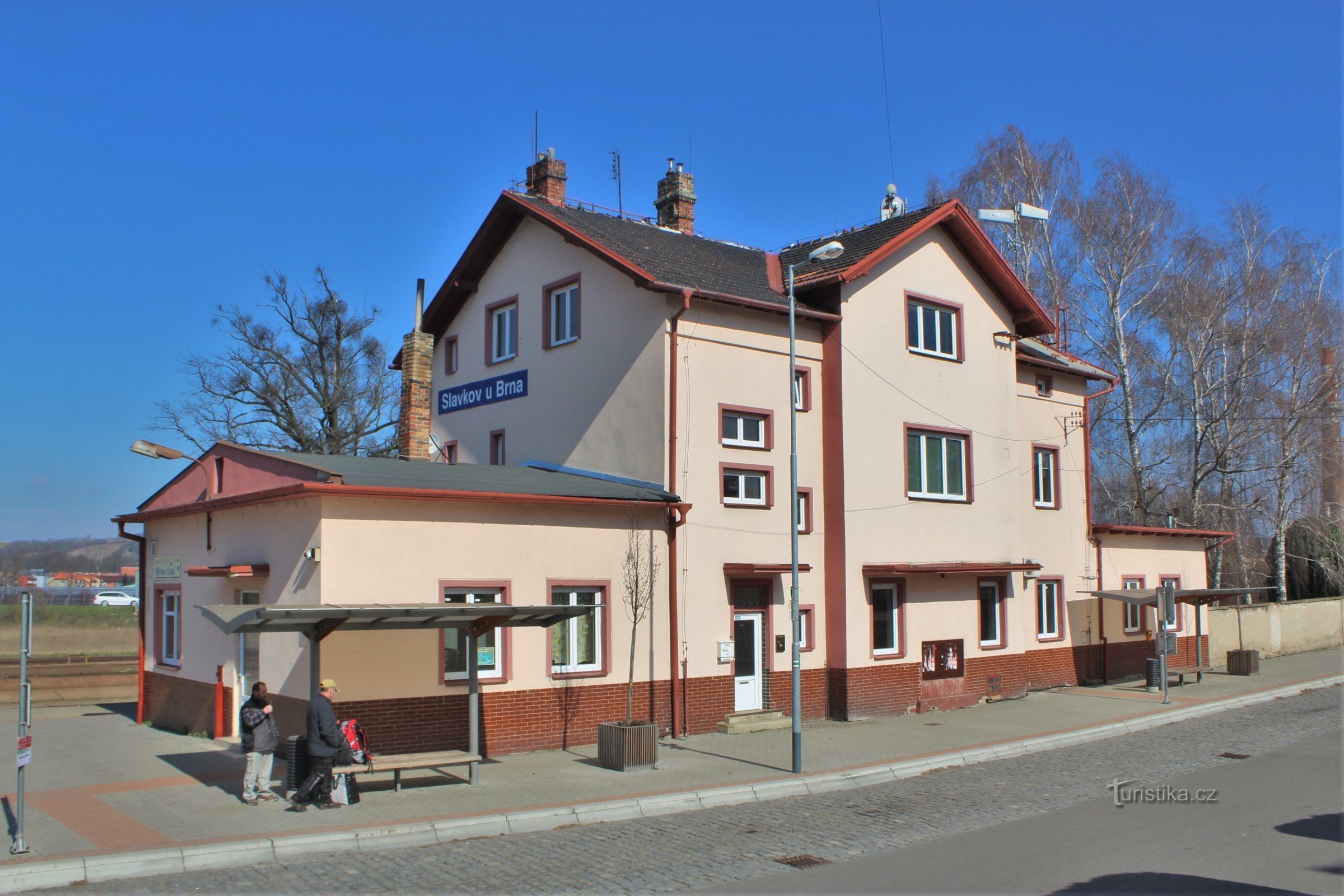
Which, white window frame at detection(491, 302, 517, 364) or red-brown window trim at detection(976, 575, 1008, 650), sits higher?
white window frame at detection(491, 302, 517, 364)

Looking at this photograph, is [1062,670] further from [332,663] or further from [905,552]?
[332,663]

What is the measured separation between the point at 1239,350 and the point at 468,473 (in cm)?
2850

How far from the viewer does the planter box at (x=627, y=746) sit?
14367mm

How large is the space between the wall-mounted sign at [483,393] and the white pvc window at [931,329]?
7962mm

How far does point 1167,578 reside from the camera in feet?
98.1

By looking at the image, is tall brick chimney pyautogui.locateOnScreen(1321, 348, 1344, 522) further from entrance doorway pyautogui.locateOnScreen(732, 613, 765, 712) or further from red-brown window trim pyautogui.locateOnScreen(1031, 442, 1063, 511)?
entrance doorway pyautogui.locateOnScreen(732, 613, 765, 712)

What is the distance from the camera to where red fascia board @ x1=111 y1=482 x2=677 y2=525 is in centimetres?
1405

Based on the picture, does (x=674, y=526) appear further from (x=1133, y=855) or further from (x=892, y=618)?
(x=1133, y=855)

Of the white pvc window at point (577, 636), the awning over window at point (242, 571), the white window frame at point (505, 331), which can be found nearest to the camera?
the awning over window at point (242, 571)

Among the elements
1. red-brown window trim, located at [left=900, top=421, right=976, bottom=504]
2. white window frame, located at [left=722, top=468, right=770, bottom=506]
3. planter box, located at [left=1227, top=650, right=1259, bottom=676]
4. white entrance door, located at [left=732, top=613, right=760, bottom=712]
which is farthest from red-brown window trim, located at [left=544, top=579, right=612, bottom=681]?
Answer: planter box, located at [left=1227, top=650, right=1259, bottom=676]

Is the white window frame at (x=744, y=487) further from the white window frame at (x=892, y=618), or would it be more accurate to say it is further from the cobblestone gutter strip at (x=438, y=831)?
the cobblestone gutter strip at (x=438, y=831)

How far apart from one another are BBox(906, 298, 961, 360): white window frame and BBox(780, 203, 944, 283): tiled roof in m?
1.42

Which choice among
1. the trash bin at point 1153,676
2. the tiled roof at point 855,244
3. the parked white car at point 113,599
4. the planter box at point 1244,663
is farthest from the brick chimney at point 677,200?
the parked white car at point 113,599

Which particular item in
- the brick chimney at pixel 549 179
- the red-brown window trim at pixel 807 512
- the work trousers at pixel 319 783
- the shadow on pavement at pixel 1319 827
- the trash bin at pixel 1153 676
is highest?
the brick chimney at pixel 549 179
